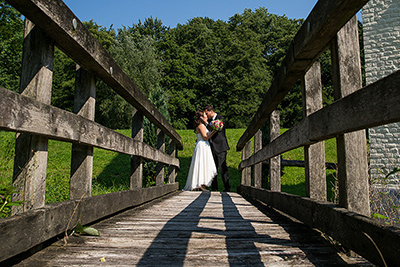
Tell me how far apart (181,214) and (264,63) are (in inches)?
1481

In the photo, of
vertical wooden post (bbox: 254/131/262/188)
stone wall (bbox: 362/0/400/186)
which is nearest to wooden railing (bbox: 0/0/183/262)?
vertical wooden post (bbox: 254/131/262/188)

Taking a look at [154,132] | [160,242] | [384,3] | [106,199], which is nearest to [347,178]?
[160,242]

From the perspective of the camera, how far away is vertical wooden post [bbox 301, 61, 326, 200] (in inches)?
93.3

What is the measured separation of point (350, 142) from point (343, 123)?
206 millimetres

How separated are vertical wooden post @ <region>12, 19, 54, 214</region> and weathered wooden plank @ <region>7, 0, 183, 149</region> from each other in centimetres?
10

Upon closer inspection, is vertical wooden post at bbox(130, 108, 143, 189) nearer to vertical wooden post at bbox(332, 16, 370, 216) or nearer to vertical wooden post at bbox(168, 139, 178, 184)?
vertical wooden post at bbox(332, 16, 370, 216)

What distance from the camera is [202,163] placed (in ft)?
29.6

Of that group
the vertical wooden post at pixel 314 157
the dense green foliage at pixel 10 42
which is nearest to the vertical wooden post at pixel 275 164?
the vertical wooden post at pixel 314 157

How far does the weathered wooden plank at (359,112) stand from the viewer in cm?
121

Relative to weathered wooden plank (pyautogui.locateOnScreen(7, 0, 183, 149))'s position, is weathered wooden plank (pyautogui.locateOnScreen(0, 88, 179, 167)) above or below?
below

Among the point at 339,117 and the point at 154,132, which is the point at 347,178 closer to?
the point at 339,117

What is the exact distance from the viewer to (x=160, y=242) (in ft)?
6.58

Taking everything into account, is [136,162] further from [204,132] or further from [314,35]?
[204,132]

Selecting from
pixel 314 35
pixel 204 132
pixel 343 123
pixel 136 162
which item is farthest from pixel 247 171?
pixel 343 123
